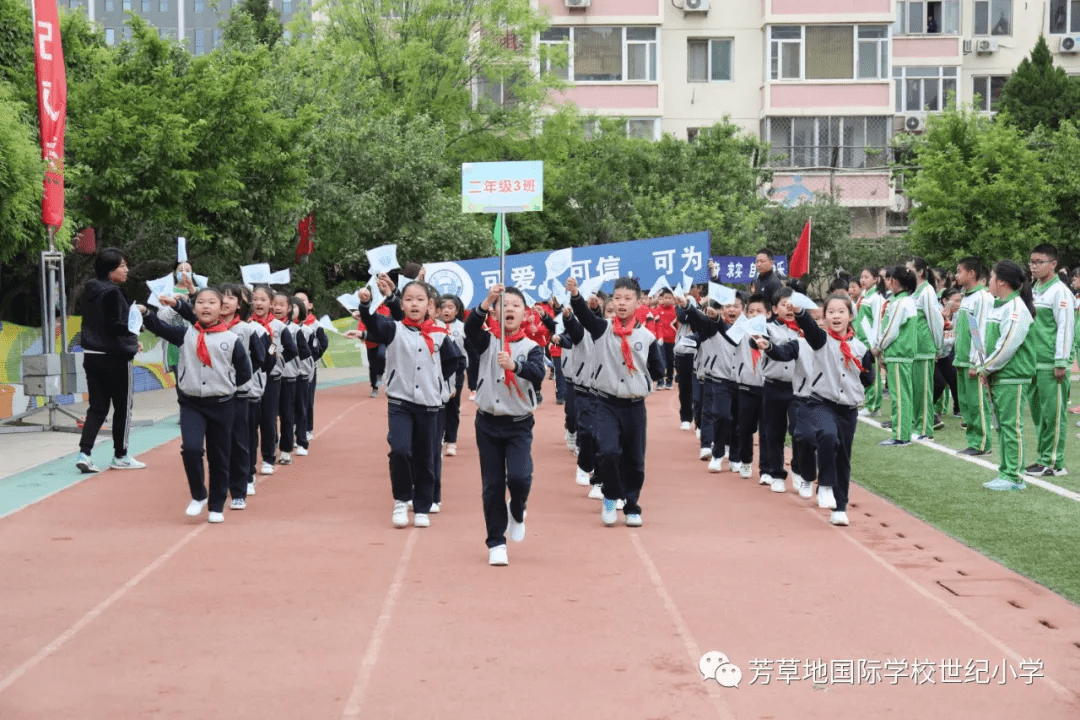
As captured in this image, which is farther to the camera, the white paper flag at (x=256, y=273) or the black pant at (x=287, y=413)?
the black pant at (x=287, y=413)

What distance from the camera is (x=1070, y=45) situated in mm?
46219

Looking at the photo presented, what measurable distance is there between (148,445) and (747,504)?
7.47 metres

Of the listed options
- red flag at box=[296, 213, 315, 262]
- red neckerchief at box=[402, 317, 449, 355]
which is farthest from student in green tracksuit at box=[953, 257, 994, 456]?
red flag at box=[296, 213, 315, 262]

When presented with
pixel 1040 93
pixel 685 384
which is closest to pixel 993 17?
pixel 1040 93

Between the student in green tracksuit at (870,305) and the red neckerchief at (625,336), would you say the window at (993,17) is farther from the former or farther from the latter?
the red neckerchief at (625,336)

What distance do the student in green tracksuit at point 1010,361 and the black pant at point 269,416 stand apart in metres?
6.47

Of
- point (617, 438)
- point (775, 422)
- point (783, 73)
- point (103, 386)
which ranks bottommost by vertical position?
point (775, 422)

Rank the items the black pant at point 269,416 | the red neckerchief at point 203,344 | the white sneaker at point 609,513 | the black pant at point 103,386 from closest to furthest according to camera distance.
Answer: the red neckerchief at point 203,344
the white sneaker at point 609,513
the black pant at point 103,386
the black pant at point 269,416

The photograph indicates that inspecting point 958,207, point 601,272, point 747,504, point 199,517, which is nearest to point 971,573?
point 747,504

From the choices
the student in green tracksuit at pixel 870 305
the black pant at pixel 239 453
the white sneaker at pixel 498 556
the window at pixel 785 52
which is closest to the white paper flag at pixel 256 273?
the black pant at pixel 239 453

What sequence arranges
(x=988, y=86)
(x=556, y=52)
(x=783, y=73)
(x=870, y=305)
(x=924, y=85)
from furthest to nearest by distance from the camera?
(x=988, y=86) < (x=924, y=85) < (x=783, y=73) < (x=556, y=52) < (x=870, y=305)

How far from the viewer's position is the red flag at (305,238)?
95.1ft

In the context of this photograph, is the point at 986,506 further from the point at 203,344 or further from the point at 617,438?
the point at 203,344

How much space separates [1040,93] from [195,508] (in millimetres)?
38109
